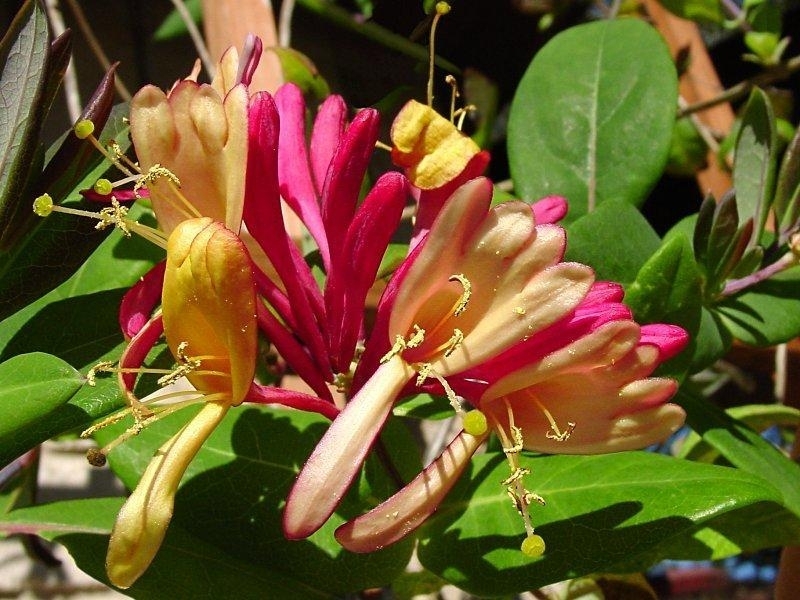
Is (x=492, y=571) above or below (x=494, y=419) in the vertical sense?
below

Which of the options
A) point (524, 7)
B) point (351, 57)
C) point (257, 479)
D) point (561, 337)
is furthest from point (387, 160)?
point (561, 337)

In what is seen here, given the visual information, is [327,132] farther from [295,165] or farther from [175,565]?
[175,565]

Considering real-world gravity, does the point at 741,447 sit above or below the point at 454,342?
below

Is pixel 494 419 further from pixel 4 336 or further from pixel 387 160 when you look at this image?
pixel 387 160

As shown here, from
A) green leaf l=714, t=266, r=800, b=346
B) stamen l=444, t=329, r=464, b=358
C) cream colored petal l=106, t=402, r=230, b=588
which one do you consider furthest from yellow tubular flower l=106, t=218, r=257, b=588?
green leaf l=714, t=266, r=800, b=346

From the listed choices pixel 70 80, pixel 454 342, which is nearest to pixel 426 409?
pixel 454 342

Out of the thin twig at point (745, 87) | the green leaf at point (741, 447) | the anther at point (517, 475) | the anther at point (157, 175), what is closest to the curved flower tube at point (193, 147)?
the anther at point (157, 175)

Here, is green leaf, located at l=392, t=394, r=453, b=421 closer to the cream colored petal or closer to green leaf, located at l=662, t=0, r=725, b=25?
the cream colored petal
